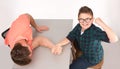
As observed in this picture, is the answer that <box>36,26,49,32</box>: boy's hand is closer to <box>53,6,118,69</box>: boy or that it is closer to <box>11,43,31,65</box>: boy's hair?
<box>53,6,118,69</box>: boy

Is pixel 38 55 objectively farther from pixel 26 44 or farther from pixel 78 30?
pixel 78 30

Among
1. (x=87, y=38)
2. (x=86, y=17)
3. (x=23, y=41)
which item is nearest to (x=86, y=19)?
(x=86, y=17)

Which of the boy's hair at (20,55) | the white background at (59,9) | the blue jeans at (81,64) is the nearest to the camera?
the boy's hair at (20,55)

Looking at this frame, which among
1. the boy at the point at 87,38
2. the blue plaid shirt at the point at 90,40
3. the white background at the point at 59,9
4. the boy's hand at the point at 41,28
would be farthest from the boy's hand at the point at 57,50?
the white background at the point at 59,9

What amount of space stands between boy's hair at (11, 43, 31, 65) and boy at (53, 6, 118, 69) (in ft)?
0.66

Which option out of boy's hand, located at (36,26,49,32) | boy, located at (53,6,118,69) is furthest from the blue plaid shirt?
boy's hand, located at (36,26,49,32)

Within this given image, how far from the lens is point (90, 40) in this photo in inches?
65.0

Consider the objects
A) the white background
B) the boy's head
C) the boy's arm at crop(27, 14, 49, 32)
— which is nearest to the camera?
the boy's head

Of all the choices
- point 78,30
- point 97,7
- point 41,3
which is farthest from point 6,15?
point 78,30

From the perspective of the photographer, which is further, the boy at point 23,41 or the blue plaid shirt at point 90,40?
the blue plaid shirt at point 90,40

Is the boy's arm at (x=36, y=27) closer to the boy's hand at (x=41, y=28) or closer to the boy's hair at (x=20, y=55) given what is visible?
the boy's hand at (x=41, y=28)

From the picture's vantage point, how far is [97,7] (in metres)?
2.83

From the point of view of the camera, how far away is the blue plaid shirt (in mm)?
1636

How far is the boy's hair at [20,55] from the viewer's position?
4.88 ft
